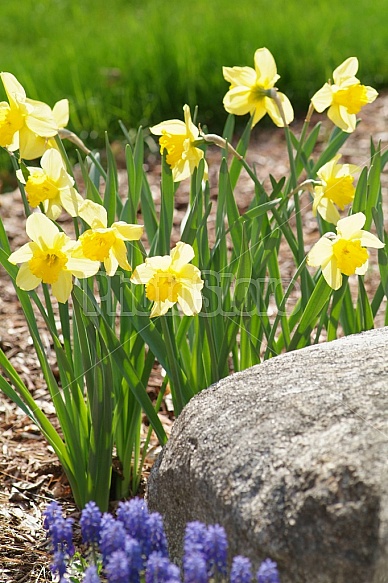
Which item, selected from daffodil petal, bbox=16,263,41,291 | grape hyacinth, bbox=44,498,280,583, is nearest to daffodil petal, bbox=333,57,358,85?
daffodil petal, bbox=16,263,41,291

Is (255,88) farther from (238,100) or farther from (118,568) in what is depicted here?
(118,568)

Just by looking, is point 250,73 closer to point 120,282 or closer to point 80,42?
point 120,282

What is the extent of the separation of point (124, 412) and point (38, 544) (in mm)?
431

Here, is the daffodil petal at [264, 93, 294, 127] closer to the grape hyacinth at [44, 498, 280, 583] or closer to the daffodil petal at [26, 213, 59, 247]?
the daffodil petal at [26, 213, 59, 247]

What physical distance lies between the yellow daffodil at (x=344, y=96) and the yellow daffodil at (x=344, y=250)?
0.46 metres

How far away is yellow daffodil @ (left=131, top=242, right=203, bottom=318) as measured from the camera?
175 cm

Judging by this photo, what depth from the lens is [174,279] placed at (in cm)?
177


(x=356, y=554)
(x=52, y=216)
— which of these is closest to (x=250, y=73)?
(x=52, y=216)

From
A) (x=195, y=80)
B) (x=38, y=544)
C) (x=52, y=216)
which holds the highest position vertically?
(x=195, y=80)

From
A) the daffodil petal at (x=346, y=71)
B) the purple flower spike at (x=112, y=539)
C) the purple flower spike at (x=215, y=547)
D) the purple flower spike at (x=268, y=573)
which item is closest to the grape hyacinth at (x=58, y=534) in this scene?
the purple flower spike at (x=112, y=539)

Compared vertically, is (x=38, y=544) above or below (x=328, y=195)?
below

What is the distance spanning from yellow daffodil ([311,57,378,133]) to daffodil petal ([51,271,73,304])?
0.94 m

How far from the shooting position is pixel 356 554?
137 cm

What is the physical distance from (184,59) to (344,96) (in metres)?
3.29
